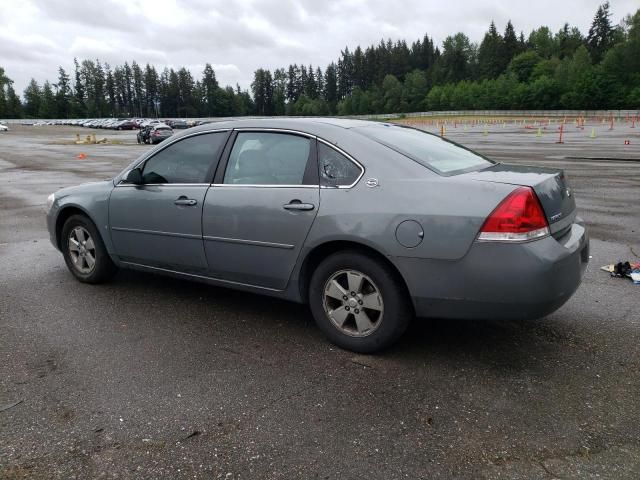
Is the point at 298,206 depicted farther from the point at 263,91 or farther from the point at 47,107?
the point at 263,91

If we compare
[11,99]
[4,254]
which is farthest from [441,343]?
[11,99]

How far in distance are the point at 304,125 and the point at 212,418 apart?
2115 mm

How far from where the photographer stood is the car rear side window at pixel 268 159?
12.3ft

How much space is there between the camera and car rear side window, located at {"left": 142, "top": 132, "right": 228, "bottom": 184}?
420 cm

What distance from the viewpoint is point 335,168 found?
140 inches

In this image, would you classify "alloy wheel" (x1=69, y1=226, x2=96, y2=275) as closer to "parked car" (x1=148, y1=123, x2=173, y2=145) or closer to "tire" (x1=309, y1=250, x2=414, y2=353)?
"tire" (x1=309, y1=250, x2=414, y2=353)

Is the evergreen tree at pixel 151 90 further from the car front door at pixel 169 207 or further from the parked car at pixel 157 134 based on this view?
the car front door at pixel 169 207

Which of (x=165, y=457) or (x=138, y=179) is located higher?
(x=138, y=179)

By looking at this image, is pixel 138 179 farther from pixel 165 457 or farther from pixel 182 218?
pixel 165 457

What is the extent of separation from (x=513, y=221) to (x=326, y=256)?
1.23 m

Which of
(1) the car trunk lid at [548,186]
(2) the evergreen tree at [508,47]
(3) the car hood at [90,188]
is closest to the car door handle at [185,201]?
(3) the car hood at [90,188]

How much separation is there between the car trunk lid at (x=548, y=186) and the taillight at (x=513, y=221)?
0.43 feet

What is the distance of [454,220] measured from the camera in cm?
304

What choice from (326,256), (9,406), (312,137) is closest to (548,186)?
(326,256)
